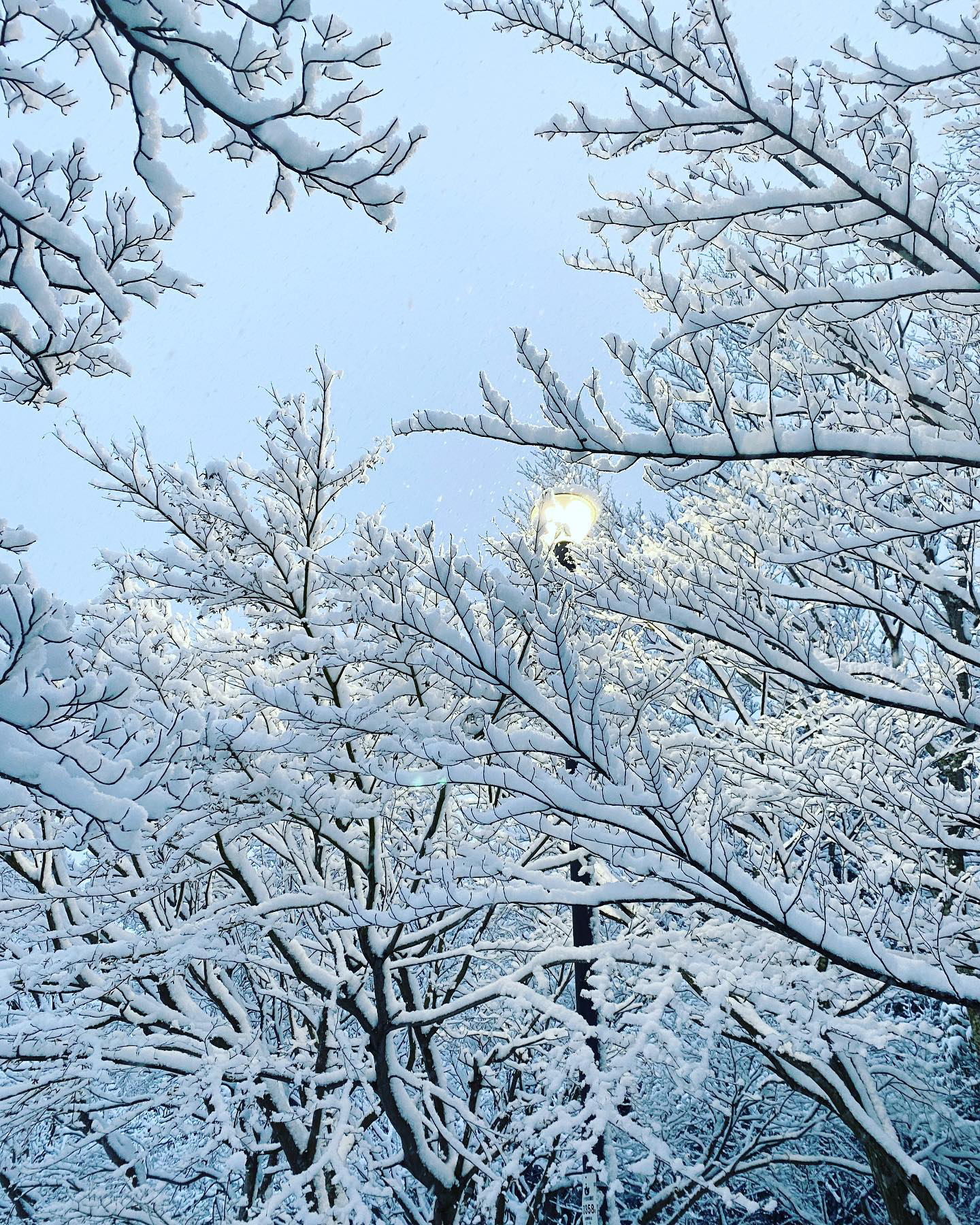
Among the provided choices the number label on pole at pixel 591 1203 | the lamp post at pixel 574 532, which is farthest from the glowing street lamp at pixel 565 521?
the number label on pole at pixel 591 1203

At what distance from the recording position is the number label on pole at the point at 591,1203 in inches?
164

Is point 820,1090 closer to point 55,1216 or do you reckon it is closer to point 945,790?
point 945,790

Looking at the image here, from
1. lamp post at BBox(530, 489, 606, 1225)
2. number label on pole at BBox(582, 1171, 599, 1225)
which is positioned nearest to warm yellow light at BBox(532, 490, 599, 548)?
lamp post at BBox(530, 489, 606, 1225)

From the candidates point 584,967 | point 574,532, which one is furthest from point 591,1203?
point 574,532

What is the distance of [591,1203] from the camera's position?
166 inches

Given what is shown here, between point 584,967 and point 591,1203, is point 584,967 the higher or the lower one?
the higher one

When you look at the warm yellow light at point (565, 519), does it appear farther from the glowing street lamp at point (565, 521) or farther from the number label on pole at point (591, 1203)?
the number label on pole at point (591, 1203)

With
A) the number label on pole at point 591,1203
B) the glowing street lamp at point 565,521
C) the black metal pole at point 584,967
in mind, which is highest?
the glowing street lamp at point 565,521

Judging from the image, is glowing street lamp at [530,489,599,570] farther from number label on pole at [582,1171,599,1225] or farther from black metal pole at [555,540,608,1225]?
number label on pole at [582,1171,599,1225]

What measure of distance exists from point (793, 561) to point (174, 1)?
263 centimetres

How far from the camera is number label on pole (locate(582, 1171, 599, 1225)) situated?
417 cm

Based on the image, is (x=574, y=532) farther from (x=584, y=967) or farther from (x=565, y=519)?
(x=584, y=967)

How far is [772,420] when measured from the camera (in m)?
2.59

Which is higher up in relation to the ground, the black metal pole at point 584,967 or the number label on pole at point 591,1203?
the black metal pole at point 584,967
